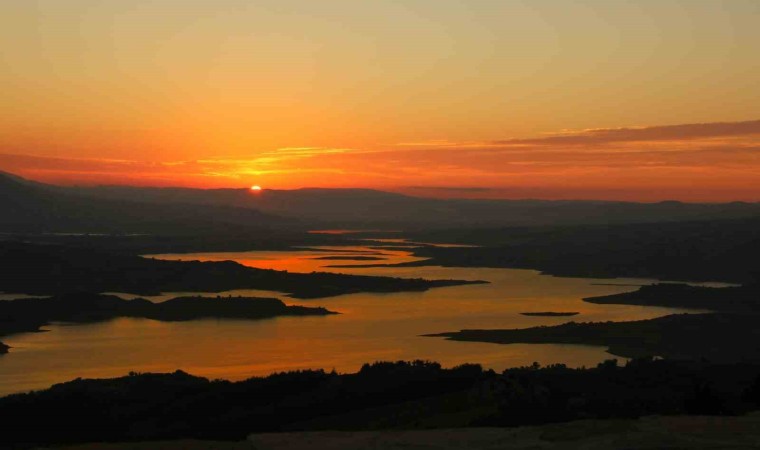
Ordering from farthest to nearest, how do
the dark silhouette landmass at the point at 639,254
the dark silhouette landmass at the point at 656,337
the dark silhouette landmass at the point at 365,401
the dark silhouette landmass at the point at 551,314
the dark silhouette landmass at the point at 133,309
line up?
the dark silhouette landmass at the point at 639,254, the dark silhouette landmass at the point at 551,314, the dark silhouette landmass at the point at 133,309, the dark silhouette landmass at the point at 656,337, the dark silhouette landmass at the point at 365,401

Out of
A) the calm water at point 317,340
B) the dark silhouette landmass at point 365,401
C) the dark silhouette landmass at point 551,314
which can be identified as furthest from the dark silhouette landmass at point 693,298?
the dark silhouette landmass at point 365,401

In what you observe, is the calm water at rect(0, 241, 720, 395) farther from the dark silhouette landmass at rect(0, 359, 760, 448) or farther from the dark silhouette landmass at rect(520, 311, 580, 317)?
the dark silhouette landmass at rect(0, 359, 760, 448)

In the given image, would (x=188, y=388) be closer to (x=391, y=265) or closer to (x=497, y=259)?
(x=391, y=265)

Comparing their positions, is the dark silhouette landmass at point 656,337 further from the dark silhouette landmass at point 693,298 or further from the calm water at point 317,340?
the dark silhouette landmass at point 693,298

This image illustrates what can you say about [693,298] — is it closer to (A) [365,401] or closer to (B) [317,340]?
(B) [317,340]

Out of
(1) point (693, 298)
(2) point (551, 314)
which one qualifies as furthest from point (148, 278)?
(1) point (693, 298)
